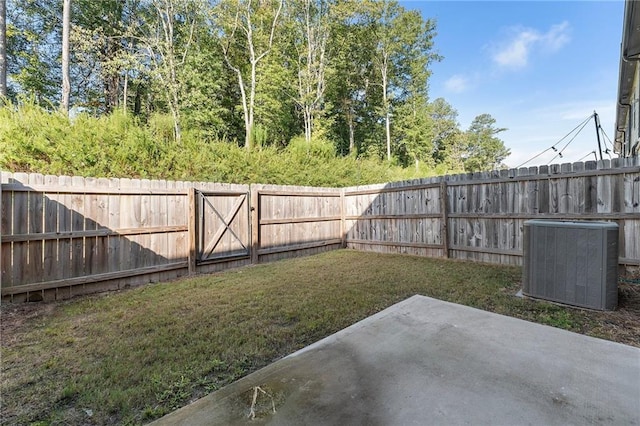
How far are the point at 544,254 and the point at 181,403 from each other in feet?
12.0

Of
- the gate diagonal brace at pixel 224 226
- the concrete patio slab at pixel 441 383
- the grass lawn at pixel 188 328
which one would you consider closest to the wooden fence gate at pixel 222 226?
the gate diagonal brace at pixel 224 226

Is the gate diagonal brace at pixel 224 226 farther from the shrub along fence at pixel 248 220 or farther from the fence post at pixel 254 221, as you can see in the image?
the fence post at pixel 254 221

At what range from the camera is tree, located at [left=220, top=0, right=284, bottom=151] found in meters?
10.8

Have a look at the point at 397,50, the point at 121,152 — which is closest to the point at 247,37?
the point at 397,50

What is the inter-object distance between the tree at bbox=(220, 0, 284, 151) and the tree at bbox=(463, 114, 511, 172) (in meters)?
22.4

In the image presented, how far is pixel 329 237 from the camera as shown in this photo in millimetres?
7543

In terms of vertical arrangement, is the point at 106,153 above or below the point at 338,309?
above

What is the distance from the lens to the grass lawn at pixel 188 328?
67.5 inches

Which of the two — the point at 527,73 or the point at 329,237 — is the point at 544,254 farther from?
the point at 527,73

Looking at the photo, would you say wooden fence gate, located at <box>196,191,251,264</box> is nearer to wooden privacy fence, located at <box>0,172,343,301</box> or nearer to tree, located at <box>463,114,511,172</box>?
wooden privacy fence, located at <box>0,172,343,301</box>

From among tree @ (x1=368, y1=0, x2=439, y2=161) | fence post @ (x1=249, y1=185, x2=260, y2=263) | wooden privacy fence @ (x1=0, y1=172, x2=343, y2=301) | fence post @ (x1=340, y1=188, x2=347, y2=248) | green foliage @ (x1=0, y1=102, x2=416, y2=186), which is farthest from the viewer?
tree @ (x1=368, y1=0, x2=439, y2=161)

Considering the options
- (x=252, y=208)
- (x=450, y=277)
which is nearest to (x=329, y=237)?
(x=252, y=208)

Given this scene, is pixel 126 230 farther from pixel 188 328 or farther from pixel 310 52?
pixel 310 52

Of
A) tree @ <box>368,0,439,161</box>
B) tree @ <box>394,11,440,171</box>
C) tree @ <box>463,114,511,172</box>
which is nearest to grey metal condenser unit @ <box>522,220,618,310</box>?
tree @ <box>368,0,439,161</box>
